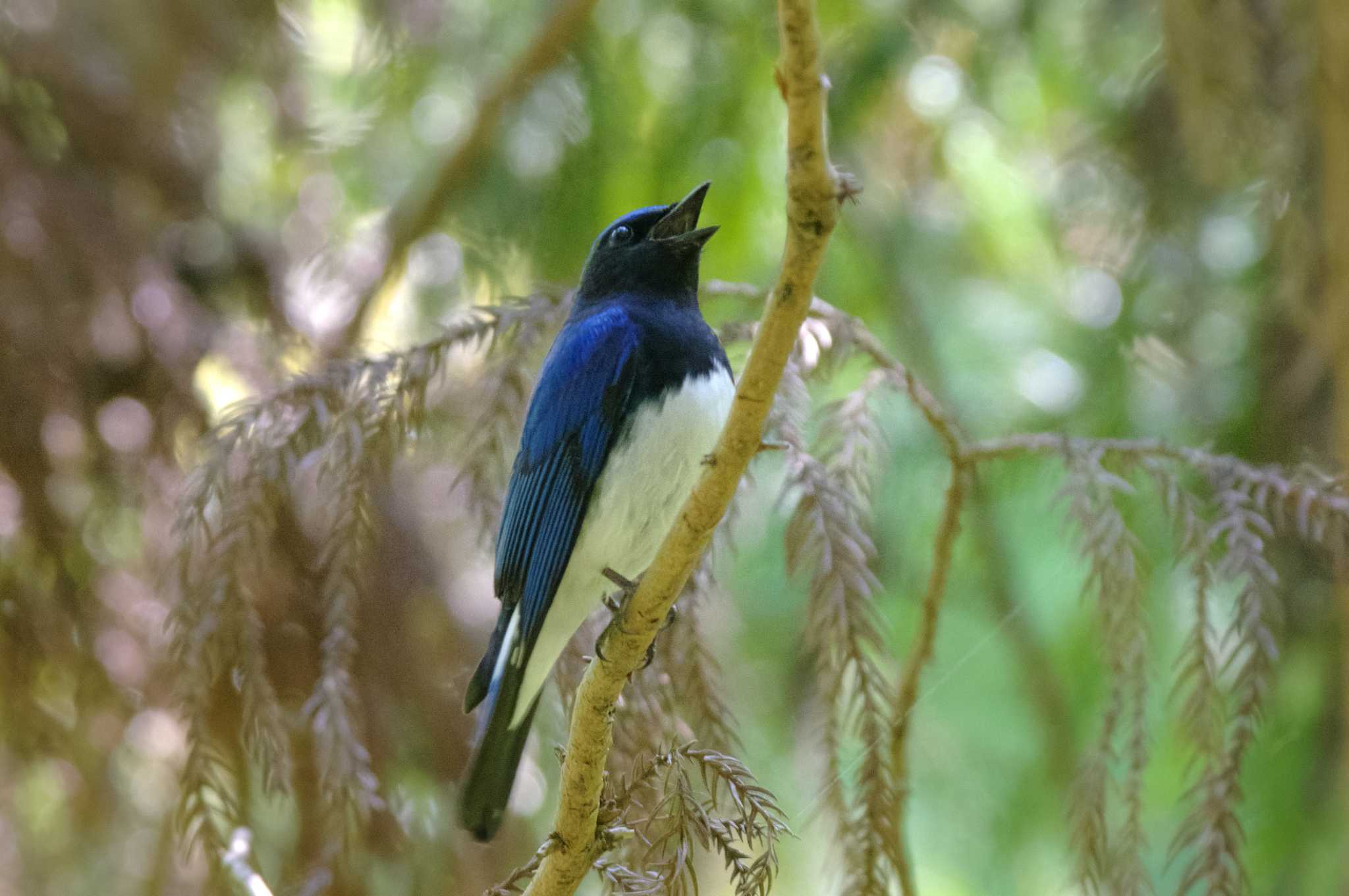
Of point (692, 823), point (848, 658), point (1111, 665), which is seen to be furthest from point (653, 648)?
point (1111, 665)

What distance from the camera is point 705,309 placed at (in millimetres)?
3469

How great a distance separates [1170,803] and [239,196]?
10.9 feet

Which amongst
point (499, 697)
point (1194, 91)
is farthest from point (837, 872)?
point (1194, 91)

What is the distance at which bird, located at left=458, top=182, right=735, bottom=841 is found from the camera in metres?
2.32

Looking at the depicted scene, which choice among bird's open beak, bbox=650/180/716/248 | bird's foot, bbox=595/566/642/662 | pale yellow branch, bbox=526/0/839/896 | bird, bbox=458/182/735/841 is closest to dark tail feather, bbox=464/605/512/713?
bird, bbox=458/182/735/841

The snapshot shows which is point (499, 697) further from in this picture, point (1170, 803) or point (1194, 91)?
point (1194, 91)

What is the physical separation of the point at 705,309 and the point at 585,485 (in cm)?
118

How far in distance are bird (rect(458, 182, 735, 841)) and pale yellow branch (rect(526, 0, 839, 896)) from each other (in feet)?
1.67

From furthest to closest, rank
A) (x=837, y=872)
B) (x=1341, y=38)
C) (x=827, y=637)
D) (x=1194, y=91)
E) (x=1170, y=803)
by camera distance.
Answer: (x=1170, y=803) < (x=1194, y=91) < (x=1341, y=38) < (x=837, y=872) < (x=827, y=637)

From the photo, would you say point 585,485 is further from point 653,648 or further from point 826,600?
point 826,600

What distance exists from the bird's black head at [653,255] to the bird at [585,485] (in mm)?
21

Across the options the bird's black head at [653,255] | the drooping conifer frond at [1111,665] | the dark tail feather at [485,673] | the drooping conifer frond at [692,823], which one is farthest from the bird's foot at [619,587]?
the drooping conifer frond at [1111,665]

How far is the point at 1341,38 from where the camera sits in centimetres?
289

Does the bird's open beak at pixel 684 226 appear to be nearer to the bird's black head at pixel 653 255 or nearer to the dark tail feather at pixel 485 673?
the bird's black head at pixel 653 255
